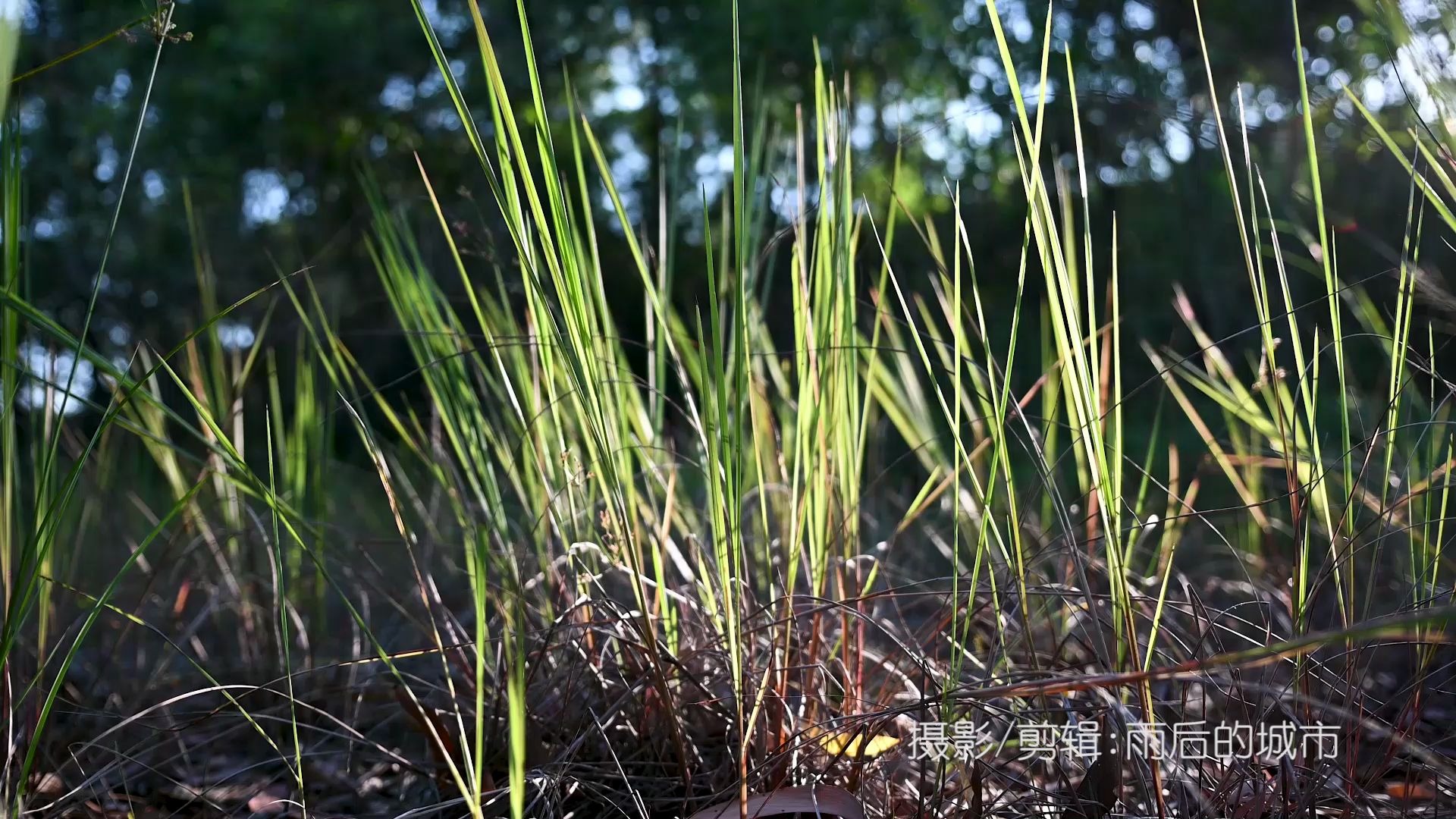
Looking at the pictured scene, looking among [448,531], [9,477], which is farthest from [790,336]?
[9,477]

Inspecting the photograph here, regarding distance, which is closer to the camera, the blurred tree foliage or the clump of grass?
the clump of grass

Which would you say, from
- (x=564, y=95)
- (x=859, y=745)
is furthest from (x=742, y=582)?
(x=564, y=95)

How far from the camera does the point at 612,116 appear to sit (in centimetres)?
776

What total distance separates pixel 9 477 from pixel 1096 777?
2.61 feet

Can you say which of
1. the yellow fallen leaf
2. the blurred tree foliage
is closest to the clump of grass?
the yellow fallen leaf

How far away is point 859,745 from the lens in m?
0.68

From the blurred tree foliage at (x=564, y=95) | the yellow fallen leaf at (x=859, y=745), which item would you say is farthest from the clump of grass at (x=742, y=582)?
the blurred tree foliage at (x=564, y=95)

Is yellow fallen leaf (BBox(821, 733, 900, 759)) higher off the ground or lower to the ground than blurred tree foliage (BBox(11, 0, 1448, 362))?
lower

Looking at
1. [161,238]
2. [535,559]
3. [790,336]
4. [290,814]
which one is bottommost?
[290,814]

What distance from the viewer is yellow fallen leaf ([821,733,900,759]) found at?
0.67 m

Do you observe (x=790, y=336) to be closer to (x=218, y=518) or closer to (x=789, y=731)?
(x=218, y=518)

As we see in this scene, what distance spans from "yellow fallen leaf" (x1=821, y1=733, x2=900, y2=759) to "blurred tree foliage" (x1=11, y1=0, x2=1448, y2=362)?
4.62 m

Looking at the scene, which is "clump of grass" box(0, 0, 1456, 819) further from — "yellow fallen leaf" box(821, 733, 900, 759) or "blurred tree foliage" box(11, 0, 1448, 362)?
"blurred tree foliage" box(11, 0, 1448, 362)

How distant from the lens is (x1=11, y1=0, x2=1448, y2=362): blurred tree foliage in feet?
18.1
